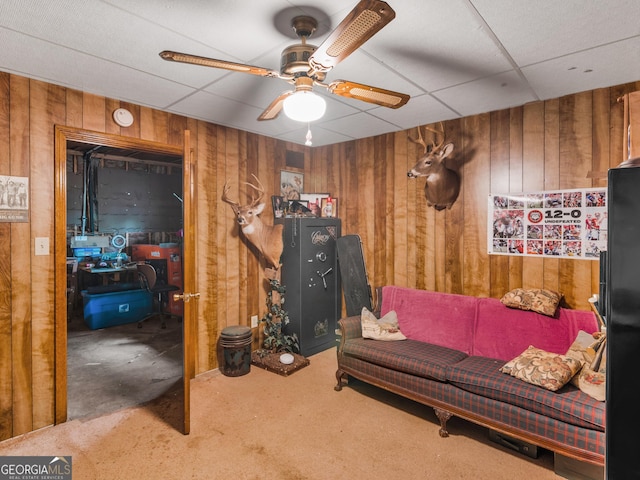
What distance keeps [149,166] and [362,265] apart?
5.02 metres

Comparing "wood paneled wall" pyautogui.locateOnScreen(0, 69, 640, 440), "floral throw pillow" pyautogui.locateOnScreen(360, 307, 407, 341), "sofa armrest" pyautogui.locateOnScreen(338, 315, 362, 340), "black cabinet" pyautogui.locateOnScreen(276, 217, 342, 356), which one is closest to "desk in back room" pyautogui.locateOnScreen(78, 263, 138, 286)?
"wood paneled wall" pyautogui.locateOnScreen(0, 69, 640, 440)

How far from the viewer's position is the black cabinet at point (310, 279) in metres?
3.85

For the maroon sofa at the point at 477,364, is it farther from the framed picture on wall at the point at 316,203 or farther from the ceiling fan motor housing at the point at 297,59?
the ceiling fan motor housing at the point at 297,59

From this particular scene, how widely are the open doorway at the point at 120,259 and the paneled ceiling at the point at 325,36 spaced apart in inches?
72.2

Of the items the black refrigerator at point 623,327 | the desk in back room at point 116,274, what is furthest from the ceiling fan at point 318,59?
the desk in back room at point 116,274

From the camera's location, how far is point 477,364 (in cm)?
258

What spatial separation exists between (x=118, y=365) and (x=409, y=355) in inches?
124

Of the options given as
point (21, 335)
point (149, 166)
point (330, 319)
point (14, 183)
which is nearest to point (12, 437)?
point (21, 335)

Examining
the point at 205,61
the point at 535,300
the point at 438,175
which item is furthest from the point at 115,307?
the point at 535,300

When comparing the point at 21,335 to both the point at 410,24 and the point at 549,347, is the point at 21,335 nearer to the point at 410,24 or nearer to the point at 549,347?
the point at 410,24

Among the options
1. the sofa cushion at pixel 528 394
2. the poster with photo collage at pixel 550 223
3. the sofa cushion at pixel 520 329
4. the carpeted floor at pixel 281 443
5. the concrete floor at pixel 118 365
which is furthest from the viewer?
the concrete floor at pixel 118 365

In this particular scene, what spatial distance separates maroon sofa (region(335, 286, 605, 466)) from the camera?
202cm

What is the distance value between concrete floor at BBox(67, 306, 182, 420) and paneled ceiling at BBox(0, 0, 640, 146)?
2.58 m

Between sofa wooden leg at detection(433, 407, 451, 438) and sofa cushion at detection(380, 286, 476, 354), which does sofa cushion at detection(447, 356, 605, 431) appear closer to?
sofa wooden leg at detection(433, 407, 451, 438)
